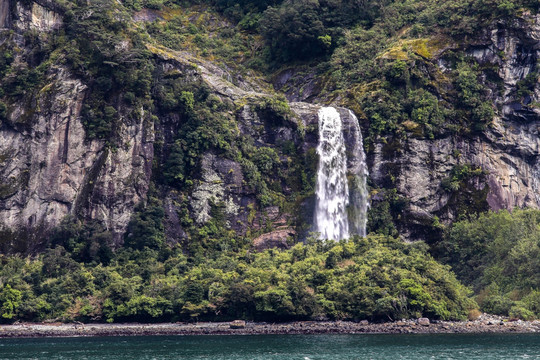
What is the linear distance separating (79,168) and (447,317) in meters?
33.6

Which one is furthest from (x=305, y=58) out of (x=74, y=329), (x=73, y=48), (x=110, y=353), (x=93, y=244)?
(x=110, y=353)

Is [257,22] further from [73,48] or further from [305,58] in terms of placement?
[73,48]

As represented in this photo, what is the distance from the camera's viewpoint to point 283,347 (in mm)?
57656

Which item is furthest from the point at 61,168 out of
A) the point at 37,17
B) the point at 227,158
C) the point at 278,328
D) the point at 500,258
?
the point at 500,258

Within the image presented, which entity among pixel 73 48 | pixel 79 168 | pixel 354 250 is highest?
pixel 73 48

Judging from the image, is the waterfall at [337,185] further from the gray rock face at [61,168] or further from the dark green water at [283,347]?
the dark green water at [283,347]

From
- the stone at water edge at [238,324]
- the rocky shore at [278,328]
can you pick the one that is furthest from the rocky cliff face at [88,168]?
the stone at water edge at [238,324]

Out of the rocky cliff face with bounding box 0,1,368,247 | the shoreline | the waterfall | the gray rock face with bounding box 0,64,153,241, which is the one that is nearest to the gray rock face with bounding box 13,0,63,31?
the rocky cliff face with bounding box 0,1,368,247

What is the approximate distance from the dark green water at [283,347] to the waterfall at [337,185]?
20449 millimetres

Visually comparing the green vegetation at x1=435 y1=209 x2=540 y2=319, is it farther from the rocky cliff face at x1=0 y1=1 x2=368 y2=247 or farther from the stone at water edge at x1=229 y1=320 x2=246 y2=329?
the stone at water edge at x1=229 y1=320 x2=246 y2=329

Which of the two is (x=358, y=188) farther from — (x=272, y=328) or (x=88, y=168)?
(x=88, y=168)

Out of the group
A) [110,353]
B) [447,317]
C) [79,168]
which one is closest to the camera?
[110,353]

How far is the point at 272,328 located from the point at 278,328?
0.43 metres

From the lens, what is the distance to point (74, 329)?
68.1 meters
